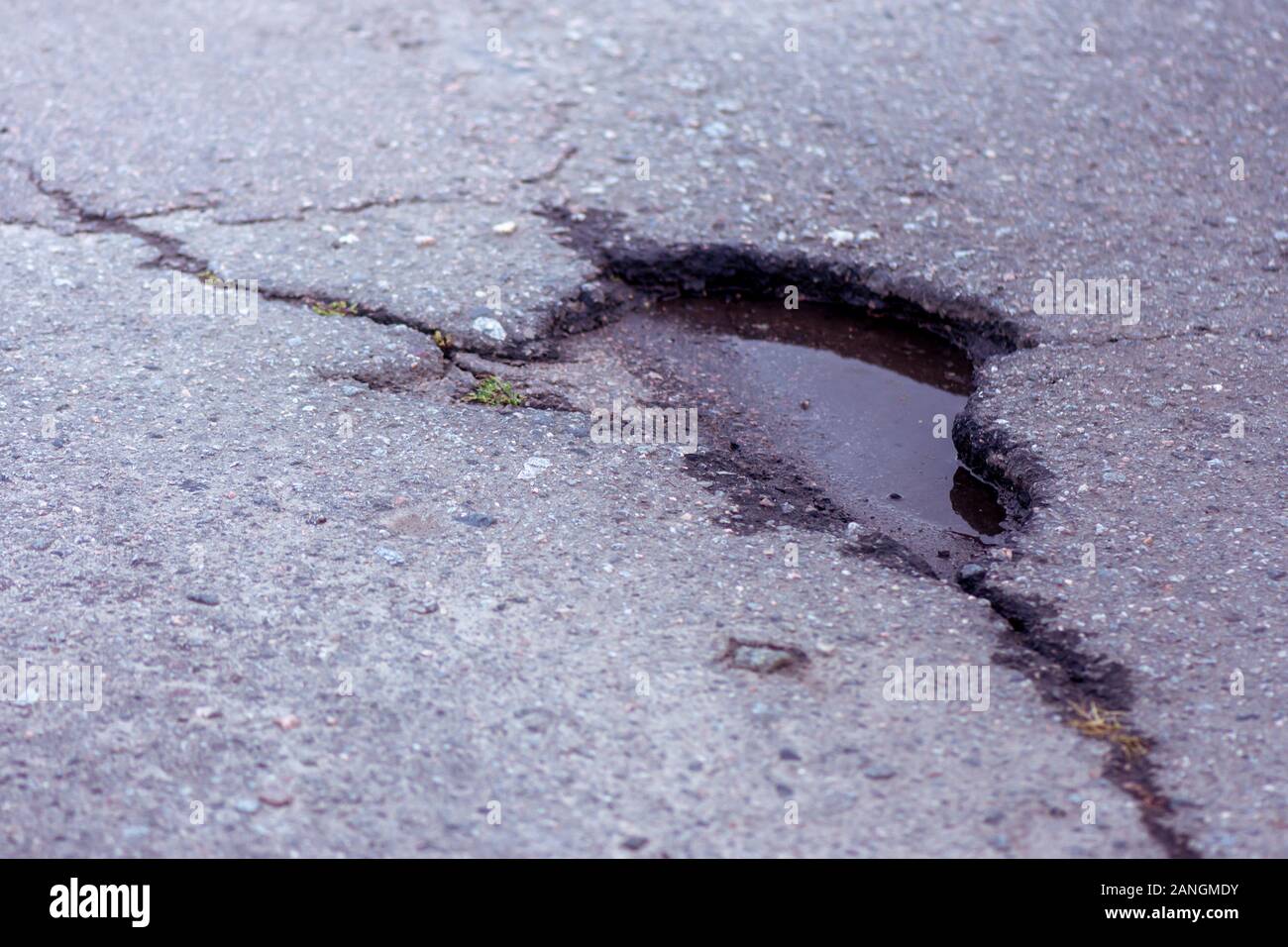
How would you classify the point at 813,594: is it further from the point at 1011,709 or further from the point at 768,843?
the point at 768,843

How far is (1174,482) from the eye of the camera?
339 centimetres

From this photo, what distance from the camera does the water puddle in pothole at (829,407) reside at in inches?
137

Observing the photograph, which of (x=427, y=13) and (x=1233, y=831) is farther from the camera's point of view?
(x=427, y=13)

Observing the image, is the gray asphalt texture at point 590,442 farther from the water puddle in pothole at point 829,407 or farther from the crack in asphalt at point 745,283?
the water puddle in pothole at point 829,407

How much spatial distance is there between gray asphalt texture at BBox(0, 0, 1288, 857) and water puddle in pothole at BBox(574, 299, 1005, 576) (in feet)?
0.47

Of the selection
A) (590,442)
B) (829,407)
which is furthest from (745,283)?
(590,442)

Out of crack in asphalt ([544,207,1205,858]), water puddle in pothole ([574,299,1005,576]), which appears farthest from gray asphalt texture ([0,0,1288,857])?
water puddle in pothole ([574,299,1005,576])

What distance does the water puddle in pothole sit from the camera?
11.4ft

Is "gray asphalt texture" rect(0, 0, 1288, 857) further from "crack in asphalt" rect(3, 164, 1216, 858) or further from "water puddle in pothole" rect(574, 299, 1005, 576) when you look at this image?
"water puddle in pothole" rect(574, 299, 1005, 576)

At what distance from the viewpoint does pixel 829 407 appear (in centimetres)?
396

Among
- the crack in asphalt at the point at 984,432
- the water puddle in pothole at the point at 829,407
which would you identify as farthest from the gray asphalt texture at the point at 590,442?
the water puddle in pothole at the point at 829,407
